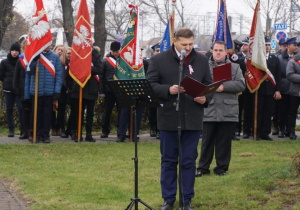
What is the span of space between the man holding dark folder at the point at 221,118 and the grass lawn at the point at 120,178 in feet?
0.87

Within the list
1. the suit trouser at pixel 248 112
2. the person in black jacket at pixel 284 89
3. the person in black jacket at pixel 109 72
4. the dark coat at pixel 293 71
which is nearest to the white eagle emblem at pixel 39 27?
the person in black jacket at pixel 109 72

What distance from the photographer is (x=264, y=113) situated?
50.4ft

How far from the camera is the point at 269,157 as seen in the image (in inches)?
473

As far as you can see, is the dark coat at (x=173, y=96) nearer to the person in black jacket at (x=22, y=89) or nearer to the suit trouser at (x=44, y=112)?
the suit trouser at (x=44, y=112)

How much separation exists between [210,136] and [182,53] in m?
3.30

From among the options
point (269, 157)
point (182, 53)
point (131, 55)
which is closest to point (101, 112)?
point (131, 55)

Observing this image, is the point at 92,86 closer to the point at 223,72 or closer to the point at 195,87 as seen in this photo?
the point at 223,72

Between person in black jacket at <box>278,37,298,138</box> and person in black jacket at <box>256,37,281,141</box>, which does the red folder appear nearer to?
person in black jacket at <box>256,37,281,141</box>

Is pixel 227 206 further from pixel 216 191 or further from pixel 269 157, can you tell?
pixel 269 157

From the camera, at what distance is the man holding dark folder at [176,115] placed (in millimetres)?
7469

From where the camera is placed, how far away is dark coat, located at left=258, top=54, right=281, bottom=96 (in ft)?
49.8

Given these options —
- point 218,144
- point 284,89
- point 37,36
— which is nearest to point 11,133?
point 37,36

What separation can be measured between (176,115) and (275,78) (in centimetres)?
830

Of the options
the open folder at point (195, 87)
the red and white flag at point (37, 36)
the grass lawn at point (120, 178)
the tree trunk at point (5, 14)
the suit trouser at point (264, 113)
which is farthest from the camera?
the tree trunk at point (5, 14)
